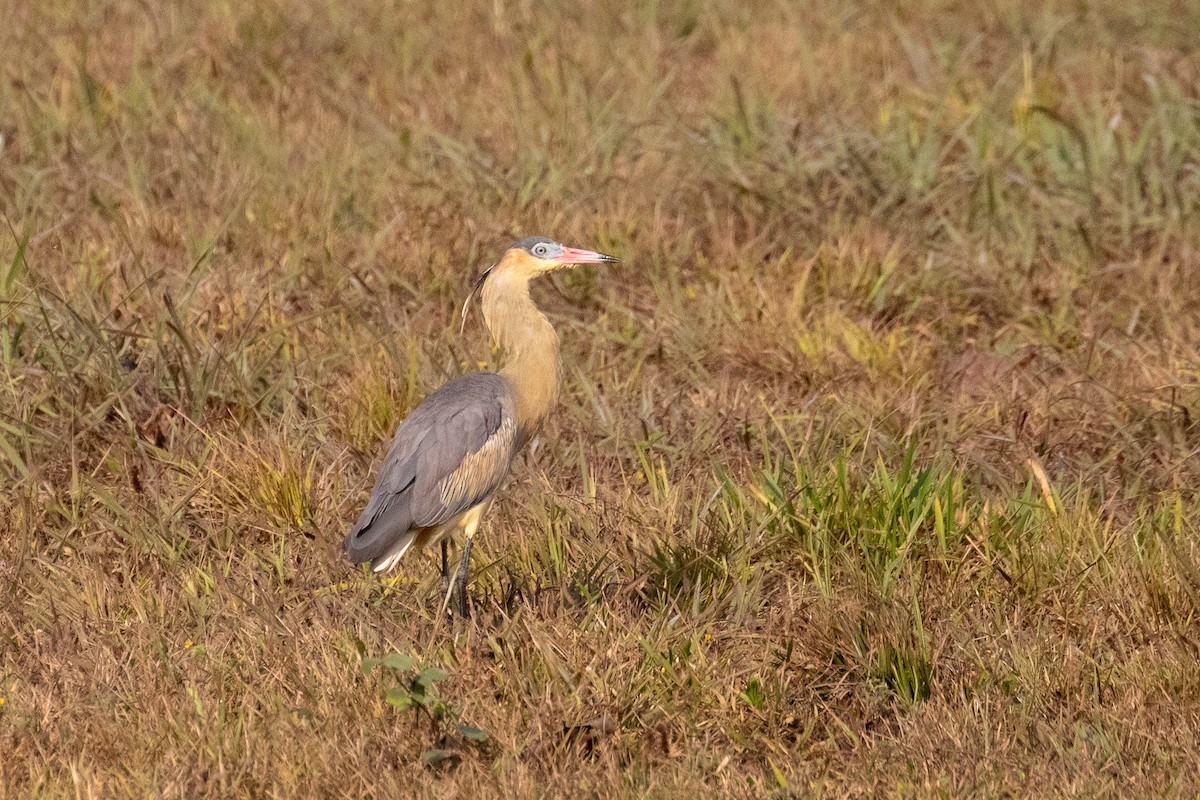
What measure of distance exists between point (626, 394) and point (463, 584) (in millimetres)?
1408

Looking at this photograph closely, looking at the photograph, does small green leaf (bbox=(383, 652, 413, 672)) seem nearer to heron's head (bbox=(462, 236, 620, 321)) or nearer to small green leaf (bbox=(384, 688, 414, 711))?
small green leaf (bbox=(384, 688, 414, 711))

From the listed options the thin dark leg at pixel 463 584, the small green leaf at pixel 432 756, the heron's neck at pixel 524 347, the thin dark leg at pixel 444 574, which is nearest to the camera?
the small green leaf at pixel 432 756

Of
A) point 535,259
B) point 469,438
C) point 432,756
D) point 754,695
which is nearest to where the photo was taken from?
point 432,756

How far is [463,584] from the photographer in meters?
4.29

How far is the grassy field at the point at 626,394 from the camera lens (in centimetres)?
375

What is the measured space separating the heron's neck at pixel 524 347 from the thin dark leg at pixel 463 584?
448 mm

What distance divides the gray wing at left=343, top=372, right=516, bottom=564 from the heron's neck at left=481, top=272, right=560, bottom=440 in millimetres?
97

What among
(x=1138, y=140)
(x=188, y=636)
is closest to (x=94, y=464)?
(x=188, y=636)

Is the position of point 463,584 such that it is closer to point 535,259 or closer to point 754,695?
point 754,695

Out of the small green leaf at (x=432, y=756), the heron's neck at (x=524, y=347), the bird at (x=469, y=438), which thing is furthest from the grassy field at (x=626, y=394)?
the heron's neck at (x=524, y=347)

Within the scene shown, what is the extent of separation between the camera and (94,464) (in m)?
5.09

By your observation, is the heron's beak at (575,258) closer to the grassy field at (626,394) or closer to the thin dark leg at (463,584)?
the grassy field at (626,394)

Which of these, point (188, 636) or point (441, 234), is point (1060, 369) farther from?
point (188, 636)

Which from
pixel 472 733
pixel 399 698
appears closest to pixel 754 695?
pixel 472 733
